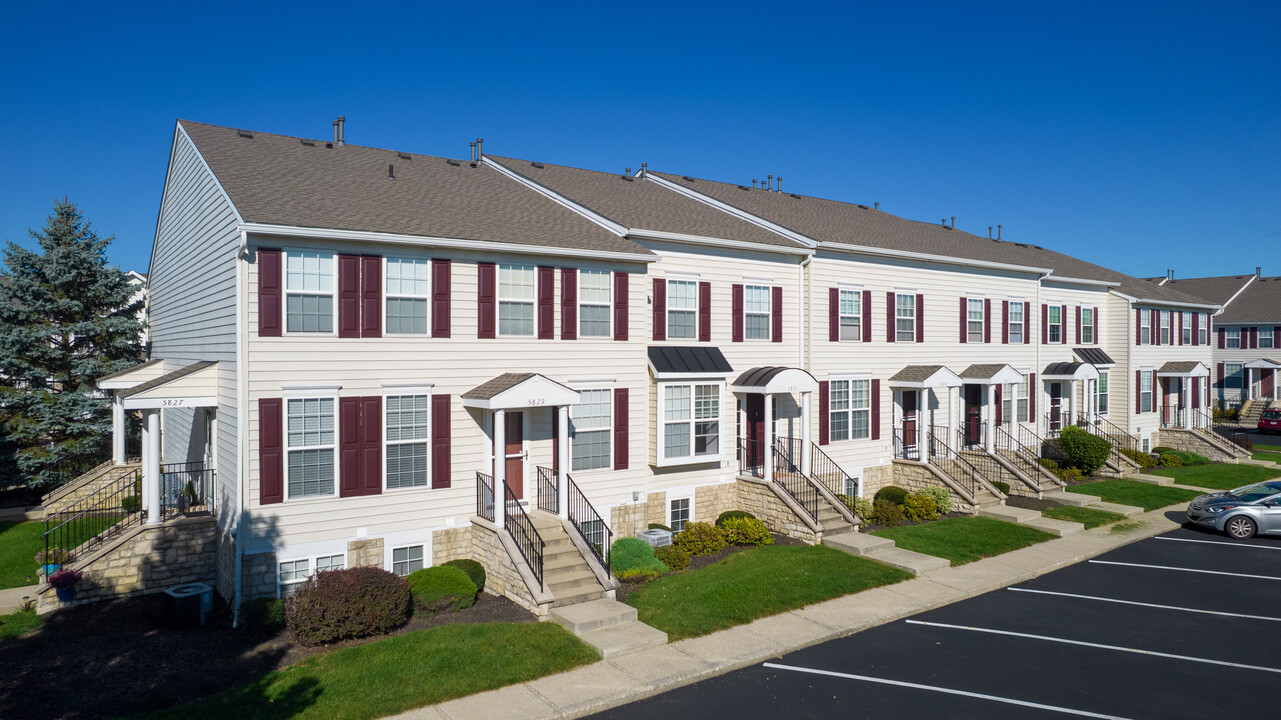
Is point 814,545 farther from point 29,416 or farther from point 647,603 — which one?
point 29,416

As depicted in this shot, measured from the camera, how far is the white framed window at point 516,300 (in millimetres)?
15500

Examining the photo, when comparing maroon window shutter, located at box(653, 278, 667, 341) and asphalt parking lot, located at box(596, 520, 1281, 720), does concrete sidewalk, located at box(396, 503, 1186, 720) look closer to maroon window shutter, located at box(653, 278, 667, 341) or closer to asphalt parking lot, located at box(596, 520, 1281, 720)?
asphalt parking lot, located at box(596, 520, 1281, 720)

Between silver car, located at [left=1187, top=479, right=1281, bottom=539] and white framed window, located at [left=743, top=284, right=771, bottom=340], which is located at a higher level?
white framed window, located at [left=743, top=284, right=771, bottom=340]

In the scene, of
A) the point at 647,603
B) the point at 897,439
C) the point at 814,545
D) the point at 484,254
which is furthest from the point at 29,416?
the point at 897,439

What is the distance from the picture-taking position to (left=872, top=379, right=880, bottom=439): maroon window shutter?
22.6 meters

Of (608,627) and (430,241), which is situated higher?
(430,241)

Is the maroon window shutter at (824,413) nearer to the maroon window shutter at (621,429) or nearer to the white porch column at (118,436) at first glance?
the maroon window shutter at (621,429)

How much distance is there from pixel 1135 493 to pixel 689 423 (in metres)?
16.5

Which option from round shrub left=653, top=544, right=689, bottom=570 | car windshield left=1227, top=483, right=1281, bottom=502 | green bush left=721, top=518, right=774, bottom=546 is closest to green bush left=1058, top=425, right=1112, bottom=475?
car windshield left=1227, top=483, right=1281, bottom=502

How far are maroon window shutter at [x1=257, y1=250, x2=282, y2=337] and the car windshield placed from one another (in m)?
24.1

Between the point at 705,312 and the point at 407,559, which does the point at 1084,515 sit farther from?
the point at 407,559

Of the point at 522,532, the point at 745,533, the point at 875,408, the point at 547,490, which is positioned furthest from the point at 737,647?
the point at 875,408

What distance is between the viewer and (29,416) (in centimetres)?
2198

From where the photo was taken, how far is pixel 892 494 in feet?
71.4
